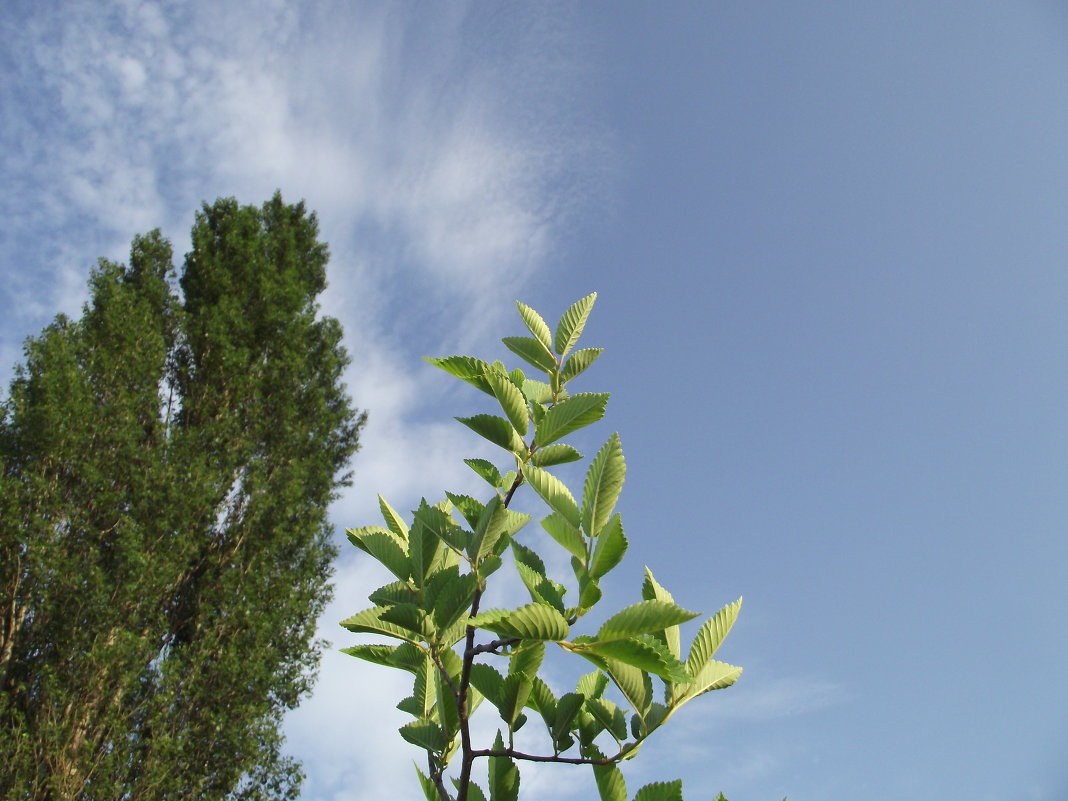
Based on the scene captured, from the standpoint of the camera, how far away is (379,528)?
991mm

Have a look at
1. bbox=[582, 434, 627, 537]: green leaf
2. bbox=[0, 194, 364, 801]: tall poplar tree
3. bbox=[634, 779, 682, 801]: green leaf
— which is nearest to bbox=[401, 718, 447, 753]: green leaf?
bbox=[634, 779, 682, 801]: green leaf

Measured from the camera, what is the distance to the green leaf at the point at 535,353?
108cm

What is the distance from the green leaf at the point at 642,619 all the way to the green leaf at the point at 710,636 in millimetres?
194

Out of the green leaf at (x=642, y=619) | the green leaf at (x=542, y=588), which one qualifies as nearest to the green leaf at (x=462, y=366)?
the green leaf at (x=542, y=588)

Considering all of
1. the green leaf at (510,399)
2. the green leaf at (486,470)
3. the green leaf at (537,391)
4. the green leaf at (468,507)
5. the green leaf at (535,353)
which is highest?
the green leaf at (535,353)

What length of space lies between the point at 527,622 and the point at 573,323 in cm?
52

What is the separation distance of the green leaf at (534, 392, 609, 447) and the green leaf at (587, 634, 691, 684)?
1.00ft

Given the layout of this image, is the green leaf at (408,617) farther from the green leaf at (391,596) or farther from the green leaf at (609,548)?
the green leaf at (609,548)

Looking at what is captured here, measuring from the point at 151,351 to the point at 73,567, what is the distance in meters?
2.99

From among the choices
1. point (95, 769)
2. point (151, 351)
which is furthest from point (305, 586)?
point (151, 351)

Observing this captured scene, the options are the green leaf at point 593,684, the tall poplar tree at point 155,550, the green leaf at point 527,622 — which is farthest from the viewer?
the tall poplar tree at point 155,550

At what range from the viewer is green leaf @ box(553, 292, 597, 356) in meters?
1.05

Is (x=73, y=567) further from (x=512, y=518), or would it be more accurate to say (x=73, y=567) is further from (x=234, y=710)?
(x=512, y=518)

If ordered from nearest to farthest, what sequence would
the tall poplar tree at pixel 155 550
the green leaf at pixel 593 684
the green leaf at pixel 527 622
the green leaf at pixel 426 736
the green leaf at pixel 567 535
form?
the green leaf at pixel 527 622, the green leaf at pixel 567 535, the green leaf at pixel 426 736, the green leaf at pixel 593 684, the tall poplar tree at pixel 155 550
